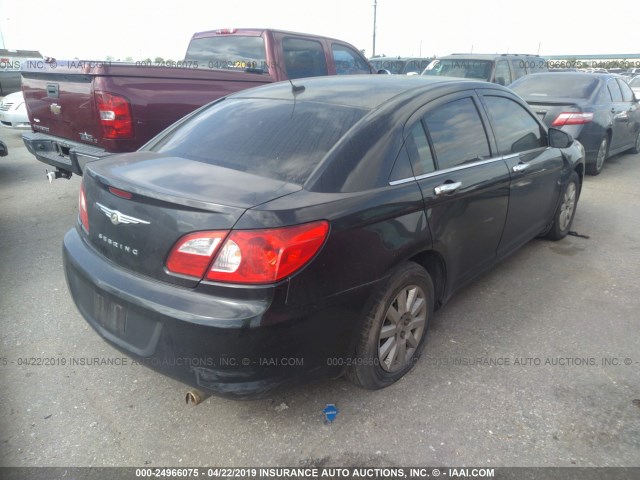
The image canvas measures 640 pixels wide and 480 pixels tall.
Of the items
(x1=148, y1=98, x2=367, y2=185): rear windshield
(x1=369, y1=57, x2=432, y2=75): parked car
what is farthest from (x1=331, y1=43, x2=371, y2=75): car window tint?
(x1=369, y1=57, x2=432, y2=75): parked car

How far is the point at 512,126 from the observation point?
12.1 ft

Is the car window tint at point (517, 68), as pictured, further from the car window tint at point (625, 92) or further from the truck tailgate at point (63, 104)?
the truck tailgate at point (63, 104)

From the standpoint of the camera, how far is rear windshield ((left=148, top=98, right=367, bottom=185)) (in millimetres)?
2396

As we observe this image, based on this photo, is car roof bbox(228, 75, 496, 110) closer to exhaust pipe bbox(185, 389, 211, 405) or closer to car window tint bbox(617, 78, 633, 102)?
exhaust pipe bbox(185, 389, 211, 405)

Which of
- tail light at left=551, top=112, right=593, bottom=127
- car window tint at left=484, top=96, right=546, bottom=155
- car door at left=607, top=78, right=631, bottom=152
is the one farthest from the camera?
car door at left=607, top=78, right=631, bottom=152

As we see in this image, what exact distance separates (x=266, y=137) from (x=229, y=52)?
4755 mm

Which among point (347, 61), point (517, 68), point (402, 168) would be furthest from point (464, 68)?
point (402, 168)

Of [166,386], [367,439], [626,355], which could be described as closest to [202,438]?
[166,386]

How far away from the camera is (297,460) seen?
2.22m

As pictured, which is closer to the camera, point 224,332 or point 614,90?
point 224,332

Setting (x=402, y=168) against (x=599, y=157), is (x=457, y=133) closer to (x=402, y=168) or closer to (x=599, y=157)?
(x=402, y=168)

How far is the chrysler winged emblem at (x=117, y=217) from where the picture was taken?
2.20m

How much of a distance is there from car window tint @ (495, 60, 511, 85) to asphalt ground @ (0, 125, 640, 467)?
866cm

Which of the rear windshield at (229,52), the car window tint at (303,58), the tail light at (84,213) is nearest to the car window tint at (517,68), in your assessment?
the car window tint at (303,58)
